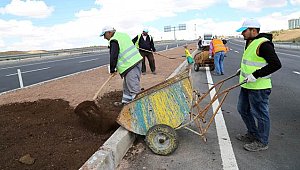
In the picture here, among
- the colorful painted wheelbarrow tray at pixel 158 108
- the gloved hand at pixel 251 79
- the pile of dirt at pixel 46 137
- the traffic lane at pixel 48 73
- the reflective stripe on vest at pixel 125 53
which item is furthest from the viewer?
the traffic lane at pixel 48 73

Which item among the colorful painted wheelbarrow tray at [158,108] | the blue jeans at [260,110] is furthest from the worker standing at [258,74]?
the colorful painted wheelbarrow tray at [158,108]

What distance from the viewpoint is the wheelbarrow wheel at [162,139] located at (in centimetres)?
396


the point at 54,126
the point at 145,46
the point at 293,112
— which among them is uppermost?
the point at 145,46

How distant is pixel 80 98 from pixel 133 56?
233cm

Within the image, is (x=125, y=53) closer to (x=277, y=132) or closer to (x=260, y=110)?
(x=260, y=110)

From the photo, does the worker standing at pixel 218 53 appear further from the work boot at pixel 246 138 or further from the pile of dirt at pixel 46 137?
the work boot at pixel 246 138

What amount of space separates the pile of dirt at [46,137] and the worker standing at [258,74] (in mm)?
2246

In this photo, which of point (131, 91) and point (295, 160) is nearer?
point (295, 160)

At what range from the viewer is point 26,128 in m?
4.66

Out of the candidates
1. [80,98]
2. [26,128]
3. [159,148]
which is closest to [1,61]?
[80,98]

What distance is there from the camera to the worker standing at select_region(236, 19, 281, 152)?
3.71 meters

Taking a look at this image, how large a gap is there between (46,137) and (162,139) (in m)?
1.78

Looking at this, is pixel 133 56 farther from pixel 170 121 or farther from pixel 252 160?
pixel 252 160

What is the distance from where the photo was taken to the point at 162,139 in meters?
3.96
